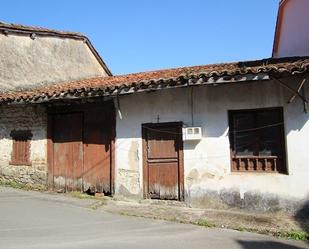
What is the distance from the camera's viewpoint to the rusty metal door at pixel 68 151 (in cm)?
1317

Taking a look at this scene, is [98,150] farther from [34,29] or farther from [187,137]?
[34,29]

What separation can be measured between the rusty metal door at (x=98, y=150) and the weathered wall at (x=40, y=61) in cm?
568

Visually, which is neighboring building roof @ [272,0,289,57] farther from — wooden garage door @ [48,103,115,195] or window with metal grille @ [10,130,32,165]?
window with metal grille @ [10,130,32,165]

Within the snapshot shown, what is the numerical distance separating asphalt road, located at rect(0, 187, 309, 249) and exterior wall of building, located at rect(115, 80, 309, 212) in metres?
1.88

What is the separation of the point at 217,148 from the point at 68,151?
194 inches

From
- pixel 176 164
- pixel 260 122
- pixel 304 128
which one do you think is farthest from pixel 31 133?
pixel 304 128

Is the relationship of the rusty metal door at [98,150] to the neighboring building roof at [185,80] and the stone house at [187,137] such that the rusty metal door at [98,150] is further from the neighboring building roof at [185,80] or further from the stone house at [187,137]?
the neighboring building roof at [185,80]

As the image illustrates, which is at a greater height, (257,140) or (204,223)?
(257,140)

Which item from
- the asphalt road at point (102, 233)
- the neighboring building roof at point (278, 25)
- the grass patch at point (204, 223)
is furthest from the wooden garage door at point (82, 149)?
the neighboring building roof at point (278, 25)

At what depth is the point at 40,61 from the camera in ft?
61.4

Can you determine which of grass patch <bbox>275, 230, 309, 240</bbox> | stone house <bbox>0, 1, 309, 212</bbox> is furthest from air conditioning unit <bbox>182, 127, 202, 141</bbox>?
grass patch <bbox>275, 230, 309, 240</bbox>

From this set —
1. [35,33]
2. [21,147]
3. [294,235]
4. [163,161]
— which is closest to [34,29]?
[35,33]

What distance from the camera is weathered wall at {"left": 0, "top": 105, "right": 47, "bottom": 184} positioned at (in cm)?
1395

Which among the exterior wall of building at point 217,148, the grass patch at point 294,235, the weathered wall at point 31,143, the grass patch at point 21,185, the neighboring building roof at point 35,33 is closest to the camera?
the grass patch at point 294,235
